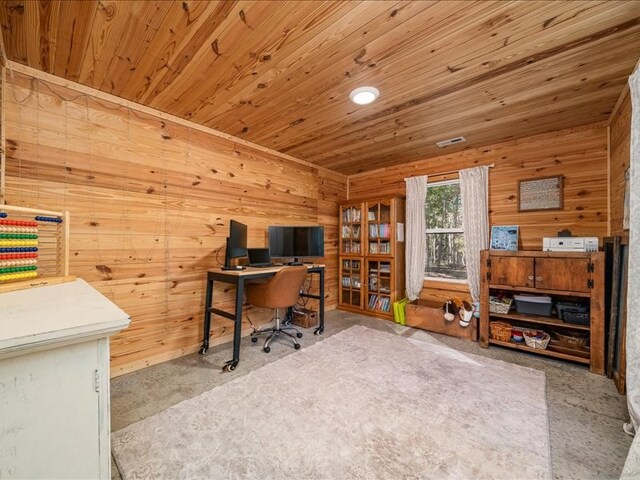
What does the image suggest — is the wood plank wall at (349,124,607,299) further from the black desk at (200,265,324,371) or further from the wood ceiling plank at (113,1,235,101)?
the wood ceiling plank at (113,1,235,101)

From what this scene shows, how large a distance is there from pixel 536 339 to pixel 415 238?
5.54ft

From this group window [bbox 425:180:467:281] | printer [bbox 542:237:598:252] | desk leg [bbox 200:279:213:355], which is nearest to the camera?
printer [bbox 542:237:598:252]

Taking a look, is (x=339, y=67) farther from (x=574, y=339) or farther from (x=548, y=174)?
(x=574, y=339)

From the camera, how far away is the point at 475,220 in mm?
3221

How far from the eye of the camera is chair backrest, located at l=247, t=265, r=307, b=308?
2.58 m

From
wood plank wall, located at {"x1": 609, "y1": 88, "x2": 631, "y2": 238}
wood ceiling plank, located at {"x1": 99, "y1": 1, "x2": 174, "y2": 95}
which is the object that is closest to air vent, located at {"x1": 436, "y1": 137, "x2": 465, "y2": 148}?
wood plank wall, located at {"x1": 609, "y1": 88, "x2": 631, "y2": 238}

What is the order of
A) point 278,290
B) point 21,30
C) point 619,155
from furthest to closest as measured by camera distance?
point 278,290, point 619,155, point 21,30

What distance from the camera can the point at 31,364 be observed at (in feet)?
Result: 2.20

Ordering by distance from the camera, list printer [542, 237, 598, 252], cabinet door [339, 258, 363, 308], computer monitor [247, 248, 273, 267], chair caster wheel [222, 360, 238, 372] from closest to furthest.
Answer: chair caster wheel [222, 360, 238, 372] → printer [542, 237, 598, 252] → computer monitor [247, 248, 273, 267] → cabinet door [339, 258, 363, 308]

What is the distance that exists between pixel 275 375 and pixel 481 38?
8.86 ft

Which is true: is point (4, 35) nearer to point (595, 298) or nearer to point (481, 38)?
point (481, 38)

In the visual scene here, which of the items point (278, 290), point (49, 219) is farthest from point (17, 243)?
point (278, 290)

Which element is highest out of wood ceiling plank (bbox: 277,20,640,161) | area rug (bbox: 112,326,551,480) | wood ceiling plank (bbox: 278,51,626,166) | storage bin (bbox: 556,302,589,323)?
wood ceiling plank (bbox: 277,20,640,161)

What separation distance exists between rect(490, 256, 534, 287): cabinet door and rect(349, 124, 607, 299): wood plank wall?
483 millimetres
